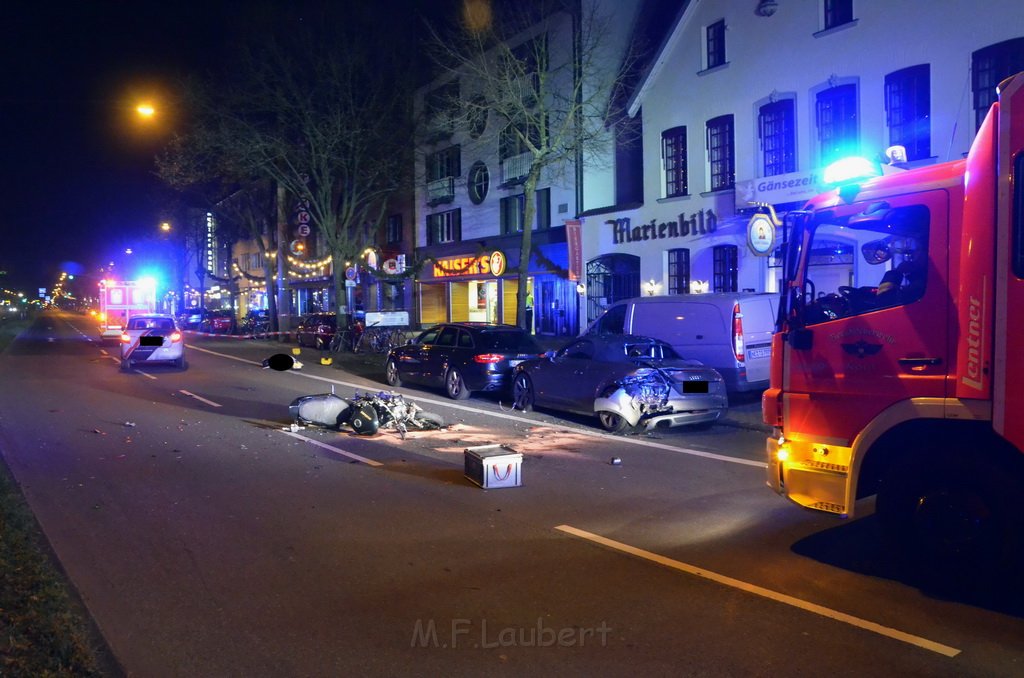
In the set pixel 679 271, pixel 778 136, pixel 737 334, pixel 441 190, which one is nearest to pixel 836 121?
pixel 778 136

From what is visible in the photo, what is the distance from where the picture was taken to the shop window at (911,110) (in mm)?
17281

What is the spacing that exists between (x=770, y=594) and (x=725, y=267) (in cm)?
1731

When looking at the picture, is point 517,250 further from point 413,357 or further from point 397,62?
point 413,357

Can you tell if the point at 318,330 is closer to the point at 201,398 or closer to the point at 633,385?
the point at 201,398

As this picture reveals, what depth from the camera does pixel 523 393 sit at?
14.5 metres

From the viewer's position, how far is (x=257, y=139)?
27844 mm

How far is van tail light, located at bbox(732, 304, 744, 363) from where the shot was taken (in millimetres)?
13820

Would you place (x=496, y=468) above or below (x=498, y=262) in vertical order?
below

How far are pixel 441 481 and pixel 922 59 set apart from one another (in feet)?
48.8

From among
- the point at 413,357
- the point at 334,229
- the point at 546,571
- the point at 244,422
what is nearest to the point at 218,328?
the point at 334,229

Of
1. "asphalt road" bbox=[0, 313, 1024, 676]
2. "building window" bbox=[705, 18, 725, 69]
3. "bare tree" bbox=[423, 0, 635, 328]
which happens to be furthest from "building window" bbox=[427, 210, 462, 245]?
"asphalt road" bbox=[0, 313, 1024, 676]

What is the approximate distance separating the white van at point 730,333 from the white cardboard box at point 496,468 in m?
6.52

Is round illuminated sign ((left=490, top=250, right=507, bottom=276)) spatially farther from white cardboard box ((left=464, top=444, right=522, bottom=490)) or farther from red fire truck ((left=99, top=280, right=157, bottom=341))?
white cardboard box ((left=464, top=444, right=522, bottom=490))

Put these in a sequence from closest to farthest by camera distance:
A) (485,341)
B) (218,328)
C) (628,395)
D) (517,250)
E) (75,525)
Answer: (75,525), (628,395), (485,341), (517,250), (218,328)
